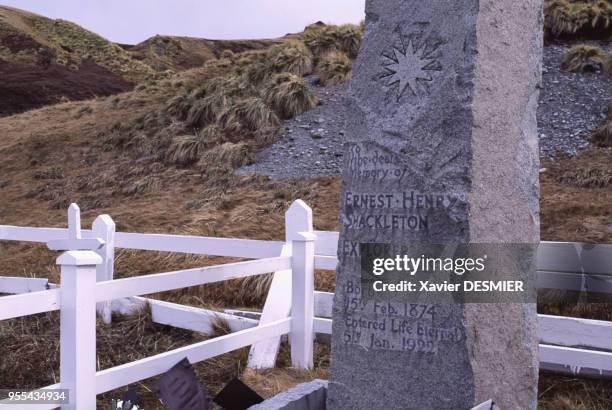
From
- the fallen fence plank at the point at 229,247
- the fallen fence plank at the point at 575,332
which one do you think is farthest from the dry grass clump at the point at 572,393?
the fallen fence plank at the point at 229,247

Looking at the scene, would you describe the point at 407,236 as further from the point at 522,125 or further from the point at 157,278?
the point at 157,278

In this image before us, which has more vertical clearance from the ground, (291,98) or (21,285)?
(291,98)

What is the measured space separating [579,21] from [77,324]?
1606 cm

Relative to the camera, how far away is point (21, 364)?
618 cm

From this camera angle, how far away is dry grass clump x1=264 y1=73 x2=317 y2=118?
15930mm

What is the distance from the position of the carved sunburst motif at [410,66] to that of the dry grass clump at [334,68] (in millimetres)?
13051

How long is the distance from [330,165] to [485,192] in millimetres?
9776

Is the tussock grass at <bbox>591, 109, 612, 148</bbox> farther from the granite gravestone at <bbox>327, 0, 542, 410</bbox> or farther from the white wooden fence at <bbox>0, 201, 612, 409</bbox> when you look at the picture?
the granite gravestone at <bbox>327, 0, 542, 410</bbox>

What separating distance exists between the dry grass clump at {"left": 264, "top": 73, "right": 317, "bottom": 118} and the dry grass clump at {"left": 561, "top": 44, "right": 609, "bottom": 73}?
5.48 meters

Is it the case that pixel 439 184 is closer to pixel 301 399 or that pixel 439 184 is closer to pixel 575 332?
pixel 301 399

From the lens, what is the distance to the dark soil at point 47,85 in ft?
97.5

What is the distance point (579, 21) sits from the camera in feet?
55.7

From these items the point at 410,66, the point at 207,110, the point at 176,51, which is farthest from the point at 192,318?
the point at 176,51

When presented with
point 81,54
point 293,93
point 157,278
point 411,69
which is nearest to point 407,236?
point 411,69
